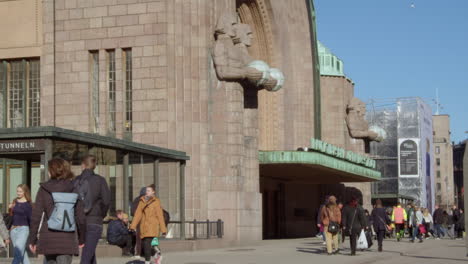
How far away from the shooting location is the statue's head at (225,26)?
35.8 metres

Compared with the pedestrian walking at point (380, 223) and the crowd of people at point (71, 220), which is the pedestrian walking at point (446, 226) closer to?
the pedestrian walking at point (380, 223)

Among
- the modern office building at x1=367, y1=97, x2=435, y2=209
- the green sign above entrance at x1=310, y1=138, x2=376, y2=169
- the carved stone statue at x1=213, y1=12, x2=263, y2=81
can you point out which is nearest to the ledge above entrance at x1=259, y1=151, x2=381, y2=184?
the green sign above entrance at x1=310, y1=138, x2=376, y2=169

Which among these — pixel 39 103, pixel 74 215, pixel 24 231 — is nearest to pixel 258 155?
pixel 39 103

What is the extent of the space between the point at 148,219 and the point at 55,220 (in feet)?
19.8

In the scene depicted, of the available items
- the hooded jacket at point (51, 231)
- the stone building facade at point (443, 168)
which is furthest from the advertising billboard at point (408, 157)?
the hooded jacket at point (51, 231)

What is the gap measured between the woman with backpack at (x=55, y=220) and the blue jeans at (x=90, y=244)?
231 centimetres

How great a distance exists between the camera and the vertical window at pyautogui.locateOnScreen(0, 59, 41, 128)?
123 ft

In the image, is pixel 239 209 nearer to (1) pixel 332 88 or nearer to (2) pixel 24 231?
(2) pixel 24 231

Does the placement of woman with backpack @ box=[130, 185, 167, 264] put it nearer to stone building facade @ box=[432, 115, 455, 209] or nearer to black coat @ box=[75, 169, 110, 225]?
black coat @ box=[75, 169, 110, 225]

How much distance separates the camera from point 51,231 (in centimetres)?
1144

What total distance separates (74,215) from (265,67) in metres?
25.2

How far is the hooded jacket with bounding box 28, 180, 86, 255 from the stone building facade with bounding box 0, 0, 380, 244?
22845 mm

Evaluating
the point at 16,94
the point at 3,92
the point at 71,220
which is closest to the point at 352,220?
the point at 71,220

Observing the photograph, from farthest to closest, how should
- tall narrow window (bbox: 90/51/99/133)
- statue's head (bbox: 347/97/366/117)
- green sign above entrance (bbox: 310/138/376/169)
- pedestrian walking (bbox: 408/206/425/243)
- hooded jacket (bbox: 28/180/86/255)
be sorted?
1. statue's head (bbox: 347/97/366/117)
2. green sign above entrance (bbox: 310/138/376/169)
3. pedestrian walking (bbox: 408/206/425/243)
4. tall narrow window (bbox: 90/51/99/133)
5. hooded jacket (bbox: 28/180/86/255)
